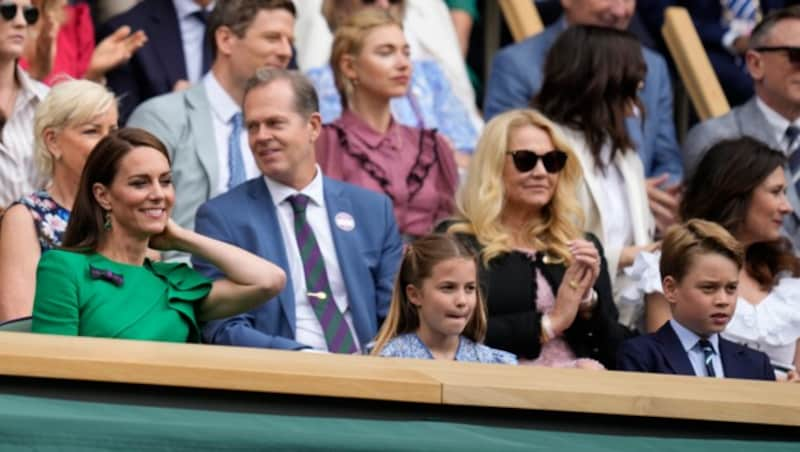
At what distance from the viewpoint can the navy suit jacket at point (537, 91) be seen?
345 inches

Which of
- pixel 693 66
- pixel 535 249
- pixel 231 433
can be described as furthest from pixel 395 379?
pixel 693 66

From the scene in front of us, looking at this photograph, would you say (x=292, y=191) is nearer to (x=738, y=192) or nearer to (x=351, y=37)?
(x=351, y=37)

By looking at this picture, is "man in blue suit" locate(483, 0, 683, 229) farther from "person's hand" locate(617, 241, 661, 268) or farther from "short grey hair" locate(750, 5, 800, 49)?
"person's hand" locate(617, 241, 661, 268)

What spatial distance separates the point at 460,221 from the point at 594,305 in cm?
53

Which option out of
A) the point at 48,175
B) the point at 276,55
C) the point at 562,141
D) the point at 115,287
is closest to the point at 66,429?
the point at 115,287

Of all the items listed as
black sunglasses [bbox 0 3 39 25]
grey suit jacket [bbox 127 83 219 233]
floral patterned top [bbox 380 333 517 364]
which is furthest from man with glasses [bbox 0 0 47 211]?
floral patterned top [bbox 380 333 517 364]

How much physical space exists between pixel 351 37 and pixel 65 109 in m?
1.60

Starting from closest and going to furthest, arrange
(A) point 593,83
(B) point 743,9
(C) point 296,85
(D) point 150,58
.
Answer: (C) point 296,85
(A) point 593,83
(D) point 150,58
(B) point 743,9

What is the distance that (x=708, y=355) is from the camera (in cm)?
662

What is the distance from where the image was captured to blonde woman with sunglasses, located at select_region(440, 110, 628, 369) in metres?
6.84

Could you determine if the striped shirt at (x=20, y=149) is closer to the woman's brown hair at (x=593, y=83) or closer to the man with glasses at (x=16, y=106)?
the man with glasses at (x=16, y=106)

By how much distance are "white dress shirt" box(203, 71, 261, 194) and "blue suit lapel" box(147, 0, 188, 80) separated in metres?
0.61

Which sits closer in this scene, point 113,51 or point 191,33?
point 113,51

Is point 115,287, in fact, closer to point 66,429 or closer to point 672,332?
point 66,429
